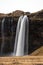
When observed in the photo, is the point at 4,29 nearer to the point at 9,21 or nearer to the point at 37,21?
the point at 9,21

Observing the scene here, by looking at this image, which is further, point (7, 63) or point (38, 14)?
point (38, 14)

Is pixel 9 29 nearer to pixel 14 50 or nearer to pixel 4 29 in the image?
pixel 4 29

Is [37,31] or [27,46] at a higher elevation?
[37,31]

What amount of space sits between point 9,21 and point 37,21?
2.80 m

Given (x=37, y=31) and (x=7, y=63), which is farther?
(x=37, y=31)

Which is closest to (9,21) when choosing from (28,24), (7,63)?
(28,24)

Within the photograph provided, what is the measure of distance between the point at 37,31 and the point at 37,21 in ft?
3.16

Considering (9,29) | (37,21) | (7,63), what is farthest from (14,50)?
(7,63)

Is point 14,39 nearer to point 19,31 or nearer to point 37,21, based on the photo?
point 19,31

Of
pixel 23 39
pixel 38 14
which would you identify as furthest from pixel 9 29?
pixel 38 14

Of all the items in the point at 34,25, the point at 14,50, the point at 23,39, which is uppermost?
the point at 34,25

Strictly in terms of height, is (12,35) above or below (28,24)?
below

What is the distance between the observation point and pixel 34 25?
17.2 m

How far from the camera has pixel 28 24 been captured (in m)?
17.2
